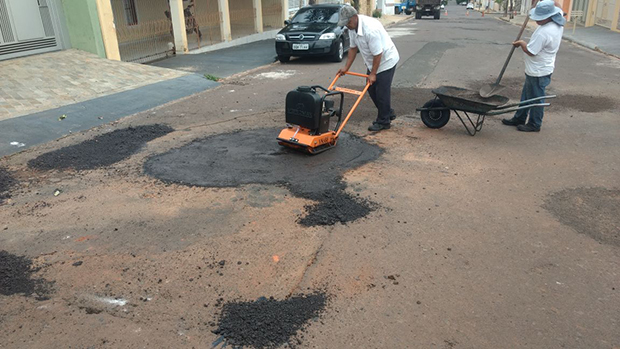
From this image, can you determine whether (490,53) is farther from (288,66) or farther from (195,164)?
(195,164)

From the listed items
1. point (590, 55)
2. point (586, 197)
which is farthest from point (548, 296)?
point (590, 55)

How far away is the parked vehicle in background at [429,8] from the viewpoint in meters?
41.2

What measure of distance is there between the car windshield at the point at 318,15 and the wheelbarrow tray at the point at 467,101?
8398mm

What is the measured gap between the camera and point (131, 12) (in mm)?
17328

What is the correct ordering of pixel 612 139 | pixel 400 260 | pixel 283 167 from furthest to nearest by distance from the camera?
pixel 612 139 < pixel 283 167 < pixel 400 260

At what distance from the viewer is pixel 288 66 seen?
45.6 feet

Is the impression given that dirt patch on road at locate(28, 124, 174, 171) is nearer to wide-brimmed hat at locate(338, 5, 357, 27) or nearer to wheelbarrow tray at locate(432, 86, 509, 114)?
wide-brimmed hat at locate(338, 5, 357, 27)

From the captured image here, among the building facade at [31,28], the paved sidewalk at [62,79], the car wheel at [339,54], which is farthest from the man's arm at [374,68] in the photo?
the building facade at [31,28]

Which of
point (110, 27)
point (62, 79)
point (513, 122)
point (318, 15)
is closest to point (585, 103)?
point (513, 122)

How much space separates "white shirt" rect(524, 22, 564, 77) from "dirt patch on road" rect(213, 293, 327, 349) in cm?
561

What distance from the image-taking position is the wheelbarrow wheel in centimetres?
733

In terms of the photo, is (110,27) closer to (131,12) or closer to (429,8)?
(131,12)

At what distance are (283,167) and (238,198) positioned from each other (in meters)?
0.97

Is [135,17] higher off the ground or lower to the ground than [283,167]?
higher
